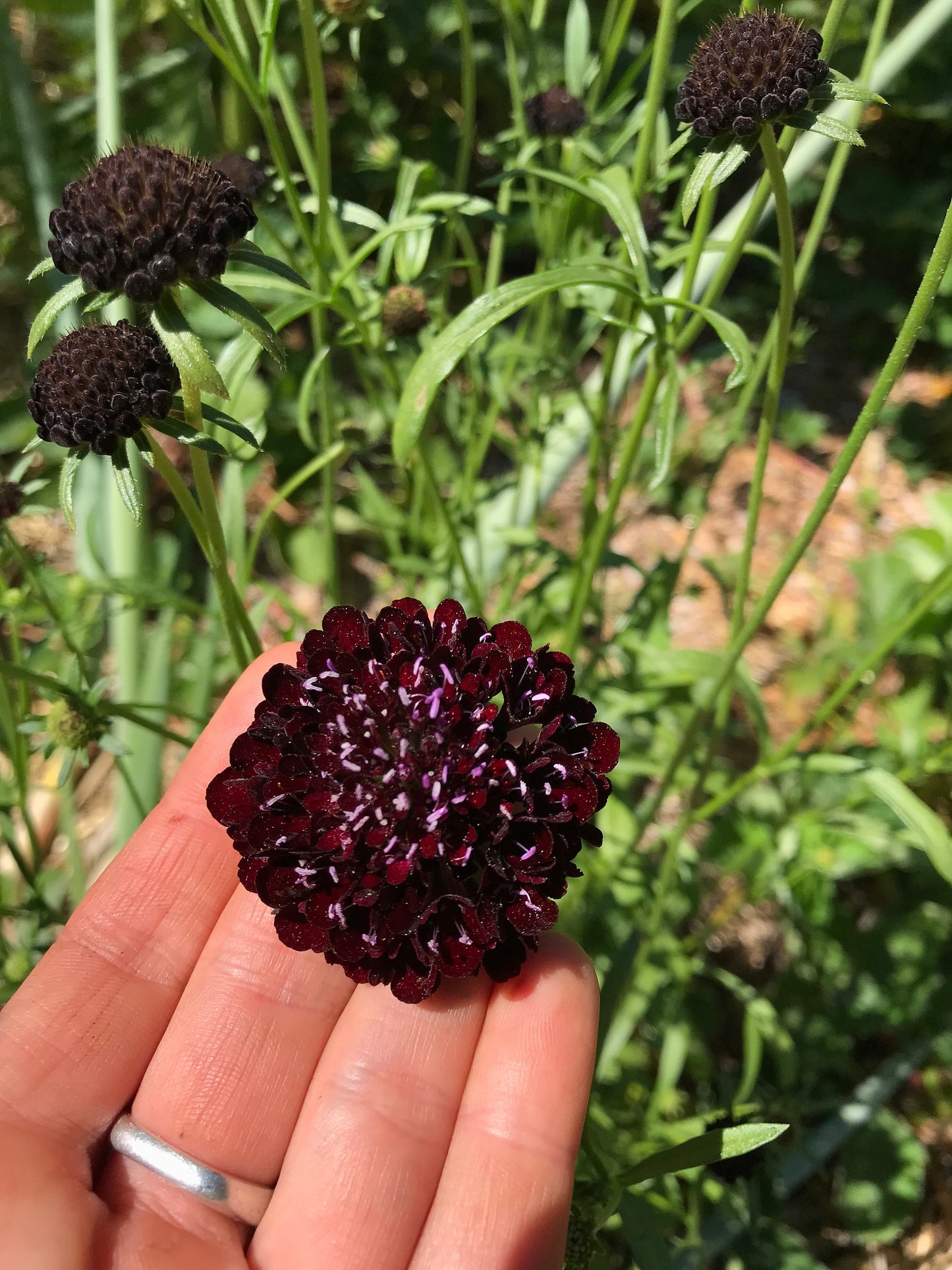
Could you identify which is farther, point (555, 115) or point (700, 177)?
point (555, 115)

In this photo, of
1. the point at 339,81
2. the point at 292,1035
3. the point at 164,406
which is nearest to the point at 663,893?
the point at 292,1035

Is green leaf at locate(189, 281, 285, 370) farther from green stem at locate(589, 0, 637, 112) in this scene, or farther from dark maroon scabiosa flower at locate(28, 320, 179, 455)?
green stem at locate(589, 0, 637, 112)

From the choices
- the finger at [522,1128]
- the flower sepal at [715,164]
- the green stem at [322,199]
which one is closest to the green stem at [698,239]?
the flower sepal at [715,164]

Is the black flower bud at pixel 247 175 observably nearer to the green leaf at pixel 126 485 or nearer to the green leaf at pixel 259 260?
the green leaf at pixel 259 260

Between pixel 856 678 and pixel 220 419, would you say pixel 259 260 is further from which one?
pixel 856 678

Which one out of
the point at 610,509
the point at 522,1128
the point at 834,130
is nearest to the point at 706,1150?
the point at 522,1128

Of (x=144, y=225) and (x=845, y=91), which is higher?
(x=845, y=91)
